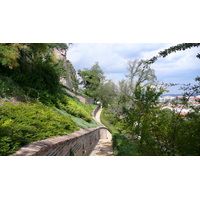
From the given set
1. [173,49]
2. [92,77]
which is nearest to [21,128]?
[92,77]

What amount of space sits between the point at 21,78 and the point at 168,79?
181 inches

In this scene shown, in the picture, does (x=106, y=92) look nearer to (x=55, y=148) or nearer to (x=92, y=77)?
(x=92, y=77)

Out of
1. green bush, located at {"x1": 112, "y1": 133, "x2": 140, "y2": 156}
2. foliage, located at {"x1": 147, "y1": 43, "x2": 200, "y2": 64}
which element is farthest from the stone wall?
foliage, located at {"x1": 147, "y1": 43, "x2": 200, "y2": 64}

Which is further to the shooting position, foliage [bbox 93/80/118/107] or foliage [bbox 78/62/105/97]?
foliage [bbox 93/80/118/107]

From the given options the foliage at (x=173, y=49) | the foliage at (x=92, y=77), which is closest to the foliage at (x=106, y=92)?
the foliage at (x=92, y=77)

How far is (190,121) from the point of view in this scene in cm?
284

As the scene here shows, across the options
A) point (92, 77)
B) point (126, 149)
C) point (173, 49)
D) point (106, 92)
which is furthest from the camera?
point (106, 92)

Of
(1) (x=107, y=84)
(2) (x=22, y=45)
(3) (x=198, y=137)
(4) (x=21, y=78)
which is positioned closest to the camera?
(3) (x=198, y=137)

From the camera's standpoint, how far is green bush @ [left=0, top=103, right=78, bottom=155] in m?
2.21

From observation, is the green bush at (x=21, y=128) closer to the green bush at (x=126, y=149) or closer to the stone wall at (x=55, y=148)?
the stone wall at (x=55, y=148)

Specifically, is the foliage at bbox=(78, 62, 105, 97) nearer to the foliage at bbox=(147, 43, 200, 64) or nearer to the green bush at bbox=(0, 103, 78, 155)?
the foliage at bbox=(147, 43, 200, 64)

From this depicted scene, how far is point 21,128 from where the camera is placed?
2.50 metres
